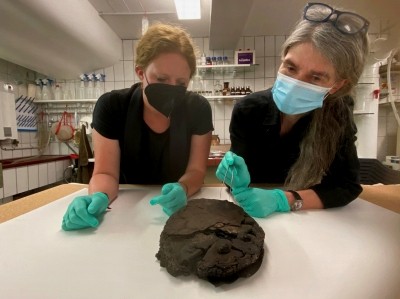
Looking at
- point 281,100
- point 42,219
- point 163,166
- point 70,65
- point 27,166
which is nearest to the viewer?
point 42,219

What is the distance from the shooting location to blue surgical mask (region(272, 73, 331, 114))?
692mm

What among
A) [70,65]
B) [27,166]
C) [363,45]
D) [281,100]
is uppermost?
[70,65]

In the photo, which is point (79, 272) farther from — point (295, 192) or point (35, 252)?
point (295, 192)

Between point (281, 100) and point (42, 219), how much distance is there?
27.3 inches

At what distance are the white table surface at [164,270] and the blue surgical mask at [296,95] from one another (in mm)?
305

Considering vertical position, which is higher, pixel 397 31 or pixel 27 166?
pixel 397 31

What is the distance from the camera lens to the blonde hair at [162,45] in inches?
30.4

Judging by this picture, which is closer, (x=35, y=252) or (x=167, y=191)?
(x=35, y=252)

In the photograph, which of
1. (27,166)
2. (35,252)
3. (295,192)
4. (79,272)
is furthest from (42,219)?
(27,166)

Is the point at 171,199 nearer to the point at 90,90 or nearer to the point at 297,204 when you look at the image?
the point at 297,204

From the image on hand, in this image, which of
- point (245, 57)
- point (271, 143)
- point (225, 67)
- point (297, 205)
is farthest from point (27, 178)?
point (245, 57)

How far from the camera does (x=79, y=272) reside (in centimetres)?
38

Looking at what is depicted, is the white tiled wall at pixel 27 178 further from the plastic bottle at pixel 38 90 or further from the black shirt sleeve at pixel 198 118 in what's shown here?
the black shirt sleeve at pixel 198 118

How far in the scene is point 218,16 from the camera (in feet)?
5.76
